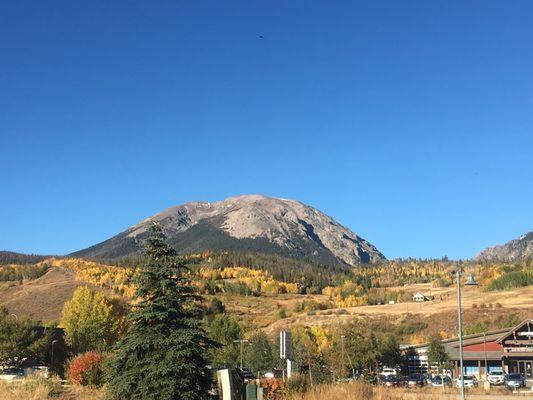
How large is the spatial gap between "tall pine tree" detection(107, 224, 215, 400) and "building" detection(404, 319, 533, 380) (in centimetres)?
5330

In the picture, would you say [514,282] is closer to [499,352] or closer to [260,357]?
[499,352]

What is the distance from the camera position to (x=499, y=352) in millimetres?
74688

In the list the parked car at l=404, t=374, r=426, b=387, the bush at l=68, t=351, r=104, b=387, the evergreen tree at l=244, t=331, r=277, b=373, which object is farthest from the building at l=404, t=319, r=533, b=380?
the bush at l=68, t=351, r=104, b=387

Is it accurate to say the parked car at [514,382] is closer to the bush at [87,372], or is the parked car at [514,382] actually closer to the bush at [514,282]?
the bush at [87,372]

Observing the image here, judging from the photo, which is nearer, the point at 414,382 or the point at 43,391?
the point at 43,391

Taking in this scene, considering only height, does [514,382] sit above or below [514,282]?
below

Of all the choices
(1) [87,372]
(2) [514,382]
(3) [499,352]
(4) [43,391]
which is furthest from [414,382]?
(4) [43,391]

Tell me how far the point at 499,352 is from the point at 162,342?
209 ft

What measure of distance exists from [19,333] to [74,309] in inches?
766

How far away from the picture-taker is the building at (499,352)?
71.4m

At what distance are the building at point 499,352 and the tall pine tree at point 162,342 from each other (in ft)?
175

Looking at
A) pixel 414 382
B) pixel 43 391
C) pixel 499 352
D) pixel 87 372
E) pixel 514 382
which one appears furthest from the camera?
pixel 499 352

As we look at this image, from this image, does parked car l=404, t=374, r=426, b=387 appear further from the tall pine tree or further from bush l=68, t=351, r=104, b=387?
the tall pine tree

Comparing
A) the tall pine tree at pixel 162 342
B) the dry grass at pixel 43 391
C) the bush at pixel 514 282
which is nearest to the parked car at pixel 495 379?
the dry grass at pixel 43 391
